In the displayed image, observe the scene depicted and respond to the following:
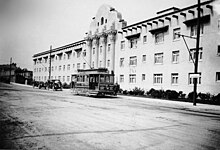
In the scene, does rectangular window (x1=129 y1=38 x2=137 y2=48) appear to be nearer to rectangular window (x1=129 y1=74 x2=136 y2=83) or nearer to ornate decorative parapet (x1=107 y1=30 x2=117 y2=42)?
rectangular window (x1=129 y1=74 x2=136 y2=83)

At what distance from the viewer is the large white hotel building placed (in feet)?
79.2

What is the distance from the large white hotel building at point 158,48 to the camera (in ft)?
79.2

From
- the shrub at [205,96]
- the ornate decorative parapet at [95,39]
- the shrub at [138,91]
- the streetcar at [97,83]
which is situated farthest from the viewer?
the ornate decorative parapet at [95,39]

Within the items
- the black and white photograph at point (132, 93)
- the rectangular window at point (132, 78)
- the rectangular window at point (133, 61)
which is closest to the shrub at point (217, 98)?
the black and white photograph at point (132, 93)

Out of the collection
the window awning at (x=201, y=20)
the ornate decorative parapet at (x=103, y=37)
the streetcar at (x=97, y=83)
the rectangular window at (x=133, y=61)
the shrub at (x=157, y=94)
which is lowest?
the shrub at (x=157, y=94)

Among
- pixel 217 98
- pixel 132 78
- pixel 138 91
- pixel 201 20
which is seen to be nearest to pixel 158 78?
pixel 138 91

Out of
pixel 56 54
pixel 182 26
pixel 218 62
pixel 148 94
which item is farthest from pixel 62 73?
pixel 218 62

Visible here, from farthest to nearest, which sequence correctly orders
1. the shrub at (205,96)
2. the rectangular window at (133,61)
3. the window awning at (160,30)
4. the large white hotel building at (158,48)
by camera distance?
the rectangular window at (133,61), the window awning at (160,30), the large white hotel building at (158,48), the shrub at (205,96)

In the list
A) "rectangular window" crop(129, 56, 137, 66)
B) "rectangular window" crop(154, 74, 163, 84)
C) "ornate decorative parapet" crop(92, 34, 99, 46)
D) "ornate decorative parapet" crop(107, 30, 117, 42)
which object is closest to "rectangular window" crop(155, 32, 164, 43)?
"rectangular window" crop(154, 74, 163, 84)

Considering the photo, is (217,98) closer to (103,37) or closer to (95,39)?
(103,37)

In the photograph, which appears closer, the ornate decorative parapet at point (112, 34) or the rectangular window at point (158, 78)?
the rectangular window at point (158, 78)

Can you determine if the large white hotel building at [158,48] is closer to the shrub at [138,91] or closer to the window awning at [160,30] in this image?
the window awning at [160,30]

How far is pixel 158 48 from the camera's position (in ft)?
102

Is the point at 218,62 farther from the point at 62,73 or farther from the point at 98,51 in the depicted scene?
the point at 62,73
